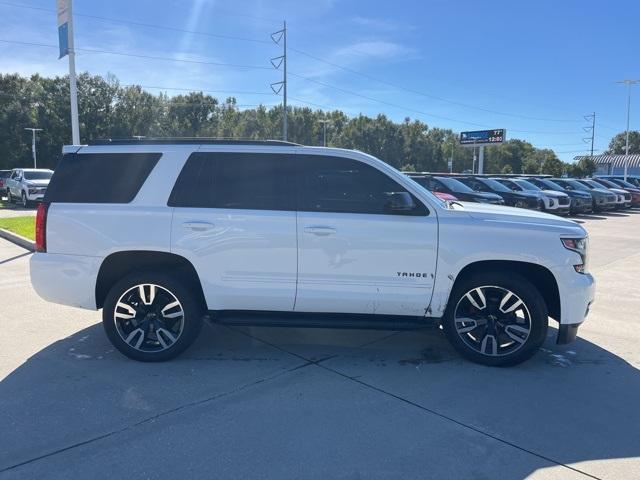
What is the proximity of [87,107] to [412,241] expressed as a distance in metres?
64.2

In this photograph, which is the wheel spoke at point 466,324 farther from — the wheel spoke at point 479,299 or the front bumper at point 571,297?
the front bumper at point 571,297

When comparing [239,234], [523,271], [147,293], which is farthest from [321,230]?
[523,271]

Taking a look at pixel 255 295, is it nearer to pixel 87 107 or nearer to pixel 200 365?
pixel 200 365

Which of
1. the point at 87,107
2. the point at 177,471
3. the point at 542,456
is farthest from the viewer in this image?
the point at 87,107

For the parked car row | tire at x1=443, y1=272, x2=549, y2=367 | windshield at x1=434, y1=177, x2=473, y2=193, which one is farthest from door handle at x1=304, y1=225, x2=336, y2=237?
windshield at x1=434, y1=177, x2=473, y2=193

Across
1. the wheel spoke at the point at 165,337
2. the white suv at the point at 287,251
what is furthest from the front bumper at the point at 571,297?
the wheel spoke at the point at 165,337

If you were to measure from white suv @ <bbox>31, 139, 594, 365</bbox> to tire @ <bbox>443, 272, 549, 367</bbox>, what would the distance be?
1cm

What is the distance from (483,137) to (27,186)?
1498 inches

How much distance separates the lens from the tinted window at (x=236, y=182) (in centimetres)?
477

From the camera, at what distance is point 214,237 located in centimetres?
468

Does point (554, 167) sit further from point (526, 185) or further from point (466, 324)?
point (466, 324)

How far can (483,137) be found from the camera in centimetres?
4828

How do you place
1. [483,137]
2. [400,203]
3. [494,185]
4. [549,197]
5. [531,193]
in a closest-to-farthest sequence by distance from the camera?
1. [400,203]
2. [549,197]
3. [531,193]
4. [494,185]
5. [483,137]

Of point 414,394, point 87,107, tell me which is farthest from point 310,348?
point 87,107
